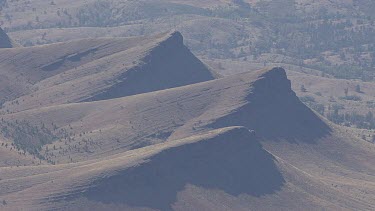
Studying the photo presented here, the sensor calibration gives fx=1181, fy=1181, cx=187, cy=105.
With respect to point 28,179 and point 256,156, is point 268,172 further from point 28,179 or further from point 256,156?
point 28,179

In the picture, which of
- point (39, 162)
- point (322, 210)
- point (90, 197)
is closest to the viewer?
point (90, 197)

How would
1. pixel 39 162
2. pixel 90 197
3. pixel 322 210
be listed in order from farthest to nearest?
pixel 39 162
pixel 322 210
pixel 90 197

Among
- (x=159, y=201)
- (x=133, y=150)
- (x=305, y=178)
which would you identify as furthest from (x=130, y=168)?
(x=305, y=178)

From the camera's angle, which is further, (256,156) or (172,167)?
(256,156)

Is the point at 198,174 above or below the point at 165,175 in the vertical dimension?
below

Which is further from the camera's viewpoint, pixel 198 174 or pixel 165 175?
pixel 198 174

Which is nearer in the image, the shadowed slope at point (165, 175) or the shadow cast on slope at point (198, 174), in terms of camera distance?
Result: the shadowed slope at point (165, 175)

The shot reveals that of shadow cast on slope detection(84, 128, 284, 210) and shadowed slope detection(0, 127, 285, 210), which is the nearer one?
shadowed slope detection(0, 127, 285, 210)

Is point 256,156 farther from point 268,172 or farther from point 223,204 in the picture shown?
point 223,204
